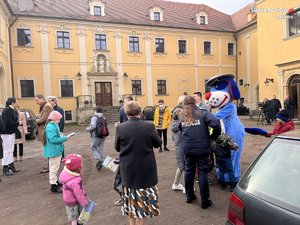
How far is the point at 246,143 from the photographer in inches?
407

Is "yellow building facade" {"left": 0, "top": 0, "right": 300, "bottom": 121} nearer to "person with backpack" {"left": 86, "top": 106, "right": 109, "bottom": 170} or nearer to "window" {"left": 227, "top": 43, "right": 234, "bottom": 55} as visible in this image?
"window" {"left": 227, "top": 43, "right": 234, "bottom": 55}

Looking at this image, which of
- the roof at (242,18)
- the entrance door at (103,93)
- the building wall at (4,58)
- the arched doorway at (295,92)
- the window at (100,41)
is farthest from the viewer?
the roof at (242,18)

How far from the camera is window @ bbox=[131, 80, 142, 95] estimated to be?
26.7m

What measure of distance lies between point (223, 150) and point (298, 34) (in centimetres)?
1532

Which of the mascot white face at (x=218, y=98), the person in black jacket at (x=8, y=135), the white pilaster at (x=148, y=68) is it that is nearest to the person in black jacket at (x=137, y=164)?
the mascot white face at (x=218, y=98)

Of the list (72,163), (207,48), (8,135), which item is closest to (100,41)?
(207,48)

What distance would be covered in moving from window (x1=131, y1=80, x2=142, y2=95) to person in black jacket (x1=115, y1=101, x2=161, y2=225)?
23501mm

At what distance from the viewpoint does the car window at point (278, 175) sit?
73.0 inches

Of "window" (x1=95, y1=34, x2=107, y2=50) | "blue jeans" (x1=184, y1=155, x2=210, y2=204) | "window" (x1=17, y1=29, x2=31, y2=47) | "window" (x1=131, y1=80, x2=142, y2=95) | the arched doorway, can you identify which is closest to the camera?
"blue jeans" (x1=184, y1=155, x2=210, y2=204)

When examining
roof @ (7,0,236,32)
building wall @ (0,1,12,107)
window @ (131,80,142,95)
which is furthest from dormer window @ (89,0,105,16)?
building wall @ (0,1,12,107)

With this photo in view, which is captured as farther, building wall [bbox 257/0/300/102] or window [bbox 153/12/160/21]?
window [bbox 153/12/160/21]

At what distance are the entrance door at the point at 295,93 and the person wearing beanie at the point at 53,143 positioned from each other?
1585 cm

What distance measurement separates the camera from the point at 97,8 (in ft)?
85.2

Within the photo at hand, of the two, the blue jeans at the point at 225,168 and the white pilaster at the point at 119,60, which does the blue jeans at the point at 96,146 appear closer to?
the blue jeans at the point at 225,168
